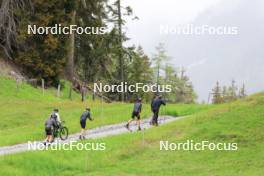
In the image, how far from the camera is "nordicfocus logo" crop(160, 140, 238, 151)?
105ft

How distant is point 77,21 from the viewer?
70875 millimetres

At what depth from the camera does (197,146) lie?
108 ft

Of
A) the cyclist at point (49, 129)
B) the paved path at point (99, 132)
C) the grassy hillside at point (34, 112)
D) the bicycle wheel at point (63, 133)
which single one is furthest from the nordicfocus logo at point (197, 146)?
Result: the grassy hillside at point (34, 112)

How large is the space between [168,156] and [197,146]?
7.67ft

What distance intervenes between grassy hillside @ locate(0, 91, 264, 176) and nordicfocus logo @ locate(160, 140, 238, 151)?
0.37m

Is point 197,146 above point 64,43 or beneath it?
beneath

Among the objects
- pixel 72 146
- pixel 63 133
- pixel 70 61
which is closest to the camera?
pixel 72 146

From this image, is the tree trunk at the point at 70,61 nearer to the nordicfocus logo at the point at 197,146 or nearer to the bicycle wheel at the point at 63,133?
the bicycle wheel at the point at 63,133

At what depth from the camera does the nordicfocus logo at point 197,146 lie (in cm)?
3209

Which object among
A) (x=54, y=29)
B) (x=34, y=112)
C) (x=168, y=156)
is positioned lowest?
(x=168, y=156)

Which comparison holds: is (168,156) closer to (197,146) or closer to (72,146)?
(197,146)

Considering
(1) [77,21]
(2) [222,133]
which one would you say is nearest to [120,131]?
(2) [222,133]

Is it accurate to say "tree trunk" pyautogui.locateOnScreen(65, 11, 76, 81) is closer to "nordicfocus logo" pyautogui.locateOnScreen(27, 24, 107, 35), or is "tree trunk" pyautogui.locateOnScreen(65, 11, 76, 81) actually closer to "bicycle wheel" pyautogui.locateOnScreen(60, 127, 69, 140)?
"nordicfocus logo" pyautogui.locateOnScreen(27, 24, 107, 35)

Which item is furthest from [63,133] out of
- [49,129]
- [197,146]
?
[197,146]
